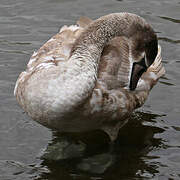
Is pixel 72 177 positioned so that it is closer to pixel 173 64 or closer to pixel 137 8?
pixel 173 64

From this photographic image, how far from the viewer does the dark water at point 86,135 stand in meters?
7.09

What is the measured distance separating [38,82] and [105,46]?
1466 millimetres

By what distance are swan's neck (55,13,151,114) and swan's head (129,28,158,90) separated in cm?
13

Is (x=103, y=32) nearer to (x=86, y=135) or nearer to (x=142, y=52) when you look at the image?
(x=142, y=52)

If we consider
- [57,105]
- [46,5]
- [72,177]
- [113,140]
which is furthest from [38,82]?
[46,5]

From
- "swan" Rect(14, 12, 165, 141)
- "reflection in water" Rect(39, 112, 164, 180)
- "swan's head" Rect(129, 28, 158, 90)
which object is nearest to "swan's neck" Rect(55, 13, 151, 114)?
"swan" Rect(14, 12, 165, 141)

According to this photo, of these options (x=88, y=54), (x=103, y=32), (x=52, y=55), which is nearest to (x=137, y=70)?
(x=103, y=32)

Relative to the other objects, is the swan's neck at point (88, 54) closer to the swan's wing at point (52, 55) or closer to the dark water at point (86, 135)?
the swan's wing at point (52, 55)

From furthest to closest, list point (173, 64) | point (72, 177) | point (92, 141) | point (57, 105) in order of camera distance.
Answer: point (173, 64)
point (92, 141)
point (72, 177)
point (57, 105)

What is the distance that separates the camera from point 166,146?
7.69m

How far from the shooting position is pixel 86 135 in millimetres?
8164

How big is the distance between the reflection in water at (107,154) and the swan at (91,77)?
0.30 meters

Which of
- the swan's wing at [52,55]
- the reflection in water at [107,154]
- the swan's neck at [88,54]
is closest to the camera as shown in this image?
the swan's neck at [88,54]

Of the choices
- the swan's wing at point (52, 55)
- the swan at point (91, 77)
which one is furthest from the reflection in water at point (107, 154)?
the swan's wing at point (52, 55)
